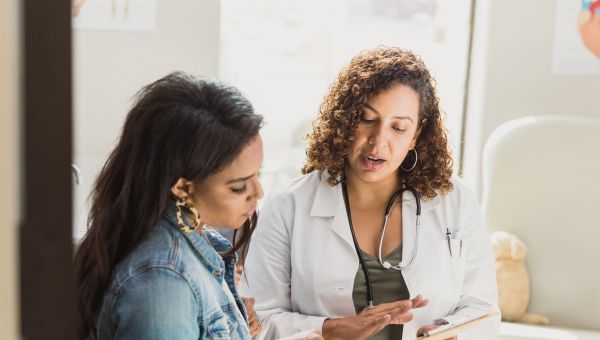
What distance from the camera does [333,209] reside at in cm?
181

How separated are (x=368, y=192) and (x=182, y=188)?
0.86 m

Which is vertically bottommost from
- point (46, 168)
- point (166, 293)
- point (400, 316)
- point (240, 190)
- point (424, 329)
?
point (424, 329)

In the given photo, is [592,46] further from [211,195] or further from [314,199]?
[211,195]

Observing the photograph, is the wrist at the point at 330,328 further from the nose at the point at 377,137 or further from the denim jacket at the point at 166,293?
the denim jacket at the point at 166,293

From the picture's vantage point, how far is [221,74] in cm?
326

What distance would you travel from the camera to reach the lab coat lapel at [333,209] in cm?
179

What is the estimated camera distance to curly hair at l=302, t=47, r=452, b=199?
1786mm

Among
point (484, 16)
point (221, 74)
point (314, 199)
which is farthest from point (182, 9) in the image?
point (314, 199)

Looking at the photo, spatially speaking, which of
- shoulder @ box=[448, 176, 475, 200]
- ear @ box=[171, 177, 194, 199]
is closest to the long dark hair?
ear @ box=[171, 177, 194, 199]

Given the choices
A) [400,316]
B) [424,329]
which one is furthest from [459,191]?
[400,316]

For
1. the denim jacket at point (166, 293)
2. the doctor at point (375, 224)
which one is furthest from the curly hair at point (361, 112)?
the denim jacket at point (166, 293)

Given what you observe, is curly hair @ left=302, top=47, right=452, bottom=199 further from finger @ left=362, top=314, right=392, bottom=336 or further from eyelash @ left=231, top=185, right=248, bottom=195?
eyelash @ left=231, top=185, right=248, bottom=195

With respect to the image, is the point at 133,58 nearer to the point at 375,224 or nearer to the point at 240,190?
the point at 375,224

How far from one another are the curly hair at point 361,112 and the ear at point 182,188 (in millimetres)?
748
